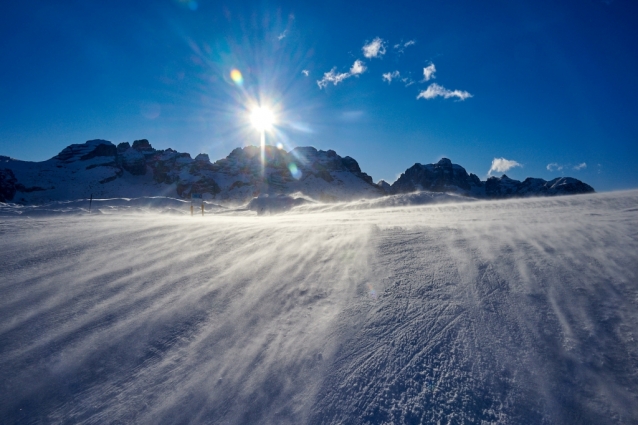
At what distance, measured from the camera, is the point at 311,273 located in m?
3.38

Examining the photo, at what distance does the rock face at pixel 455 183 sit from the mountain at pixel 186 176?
2.40 m

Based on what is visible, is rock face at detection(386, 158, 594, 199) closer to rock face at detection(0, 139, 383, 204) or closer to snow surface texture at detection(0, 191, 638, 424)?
rock face at detection(0, 139, 383, 204)

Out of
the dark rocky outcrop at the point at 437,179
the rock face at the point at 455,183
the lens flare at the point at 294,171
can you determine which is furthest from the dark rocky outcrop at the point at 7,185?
the dark rocky outcrop at the point at 437,179

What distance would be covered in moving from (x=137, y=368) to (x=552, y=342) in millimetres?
2917

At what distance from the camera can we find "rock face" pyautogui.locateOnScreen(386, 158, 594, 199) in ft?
411

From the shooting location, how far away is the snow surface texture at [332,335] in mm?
1721

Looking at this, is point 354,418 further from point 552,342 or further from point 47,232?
point 47,232

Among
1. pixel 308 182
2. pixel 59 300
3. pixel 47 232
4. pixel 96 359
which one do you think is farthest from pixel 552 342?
pixel 308 182

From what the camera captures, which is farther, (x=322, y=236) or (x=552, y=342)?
(x=322, y=236)

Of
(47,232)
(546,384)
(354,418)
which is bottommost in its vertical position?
(354,418)

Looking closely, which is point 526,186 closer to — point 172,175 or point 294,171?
point 294,171

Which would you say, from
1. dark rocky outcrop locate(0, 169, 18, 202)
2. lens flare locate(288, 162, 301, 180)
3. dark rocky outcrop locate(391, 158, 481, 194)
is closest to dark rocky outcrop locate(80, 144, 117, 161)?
dark rocky outcrop locate(0, 169, 18, 202)

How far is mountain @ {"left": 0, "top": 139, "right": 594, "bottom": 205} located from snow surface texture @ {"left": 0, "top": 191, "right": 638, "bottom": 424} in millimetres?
63549

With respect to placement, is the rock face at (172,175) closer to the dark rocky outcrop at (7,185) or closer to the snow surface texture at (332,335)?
the dark rocky outcrop at (7,185)
